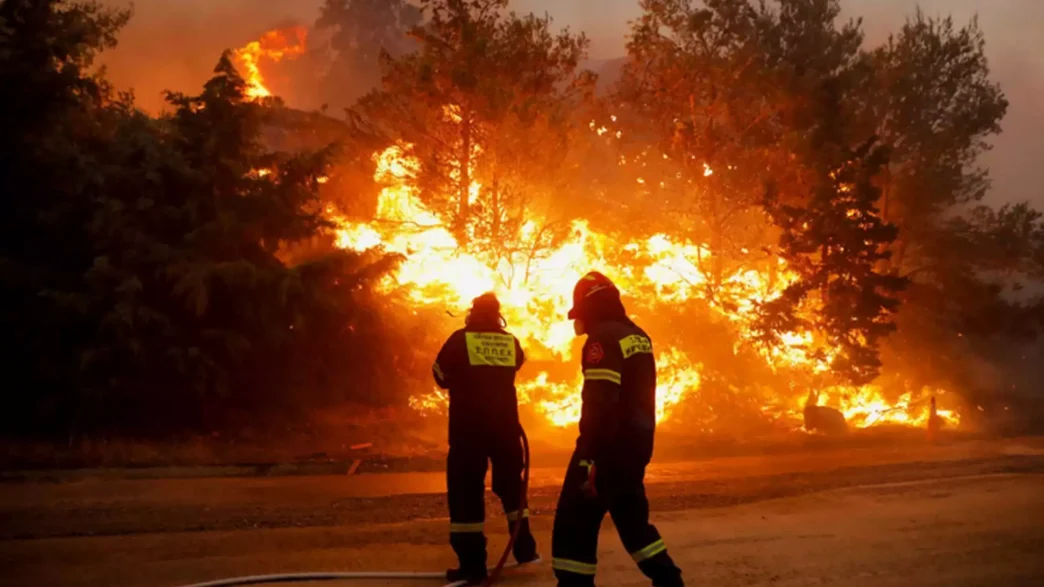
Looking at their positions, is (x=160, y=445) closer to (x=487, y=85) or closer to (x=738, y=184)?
(x=487, y=85)

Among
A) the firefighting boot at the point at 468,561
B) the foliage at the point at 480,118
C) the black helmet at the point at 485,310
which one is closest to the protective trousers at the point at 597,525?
the firefighting boot at the point at 468,561

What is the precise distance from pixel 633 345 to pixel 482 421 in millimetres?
1518

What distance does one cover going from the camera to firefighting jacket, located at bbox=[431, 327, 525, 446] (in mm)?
6234

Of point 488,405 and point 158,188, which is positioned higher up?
point 158,188

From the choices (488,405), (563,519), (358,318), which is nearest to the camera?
(563,519)

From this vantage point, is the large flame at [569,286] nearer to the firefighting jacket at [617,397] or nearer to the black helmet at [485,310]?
the black helmet at [485,310]

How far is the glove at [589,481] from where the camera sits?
5.08 meters

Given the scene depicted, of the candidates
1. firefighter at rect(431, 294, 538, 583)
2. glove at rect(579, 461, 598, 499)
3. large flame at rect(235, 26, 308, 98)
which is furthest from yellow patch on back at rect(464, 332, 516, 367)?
large flame at rect(235, 26, 308, 98)

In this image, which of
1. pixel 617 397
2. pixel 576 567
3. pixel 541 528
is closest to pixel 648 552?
pixel 576 567

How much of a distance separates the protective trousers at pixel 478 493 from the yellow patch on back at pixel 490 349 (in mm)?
595

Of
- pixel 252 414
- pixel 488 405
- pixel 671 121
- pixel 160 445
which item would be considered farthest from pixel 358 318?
pixel 671 121

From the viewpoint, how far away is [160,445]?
1209 cm

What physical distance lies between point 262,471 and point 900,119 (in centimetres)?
1825

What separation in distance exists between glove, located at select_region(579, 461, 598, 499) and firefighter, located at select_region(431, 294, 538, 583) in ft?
4.15
